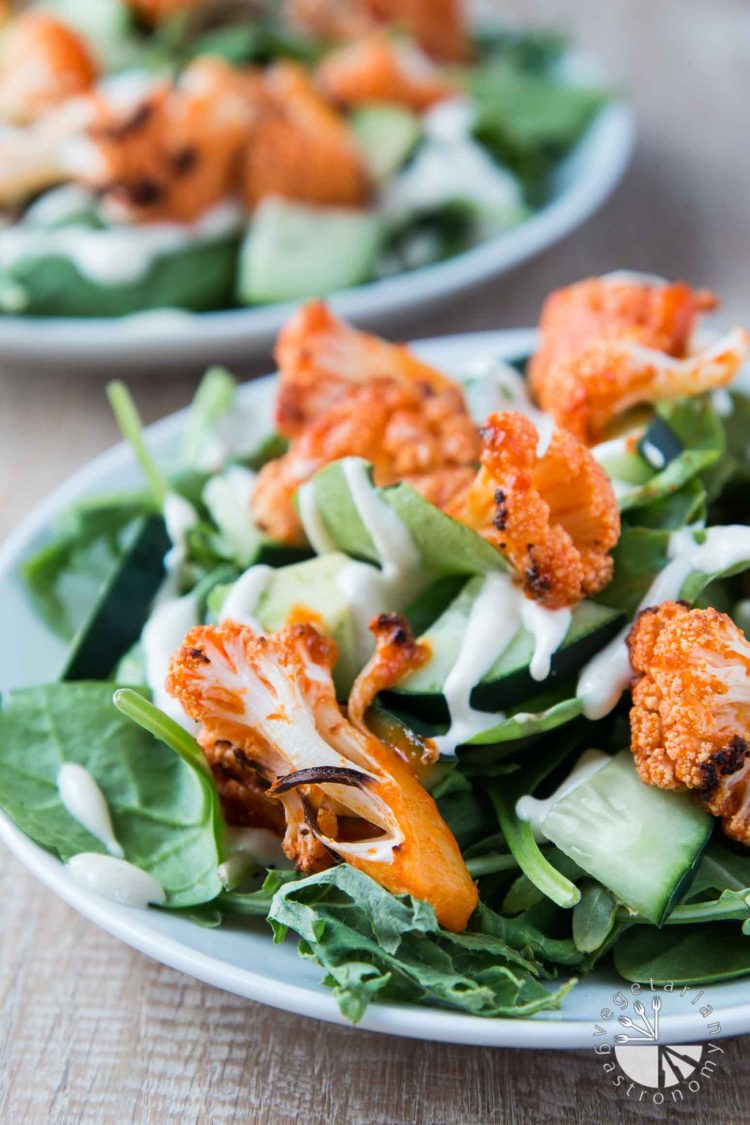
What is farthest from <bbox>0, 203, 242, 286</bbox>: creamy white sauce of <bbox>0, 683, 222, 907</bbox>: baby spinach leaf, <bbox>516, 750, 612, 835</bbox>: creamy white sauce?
<bbox>516, 750, 612, 835</bbox>: creamy white sauce

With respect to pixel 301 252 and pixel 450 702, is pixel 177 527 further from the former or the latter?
pixel 301 252

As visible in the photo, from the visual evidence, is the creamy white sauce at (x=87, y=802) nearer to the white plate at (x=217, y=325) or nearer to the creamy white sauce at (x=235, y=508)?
the creamy white sauce at (x=235, y=508)

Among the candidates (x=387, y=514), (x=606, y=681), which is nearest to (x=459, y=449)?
(x=387, y=514)

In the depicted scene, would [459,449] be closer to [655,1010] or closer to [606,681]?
[606,681]

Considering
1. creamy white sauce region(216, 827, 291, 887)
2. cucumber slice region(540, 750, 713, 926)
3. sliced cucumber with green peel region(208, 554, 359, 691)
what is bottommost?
creamy white sauce region(216, 827, 291, 887)

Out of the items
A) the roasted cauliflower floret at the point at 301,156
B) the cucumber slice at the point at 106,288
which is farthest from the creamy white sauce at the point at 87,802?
the roasted cauliflower floret at the point at 301,156

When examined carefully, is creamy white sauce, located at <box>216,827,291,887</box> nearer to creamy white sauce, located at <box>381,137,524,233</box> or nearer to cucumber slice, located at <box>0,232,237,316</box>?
cucumber slice, located at <box>0,232,237,316</box>

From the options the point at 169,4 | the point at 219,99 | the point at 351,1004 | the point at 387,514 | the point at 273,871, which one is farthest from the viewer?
the point at 169,4
